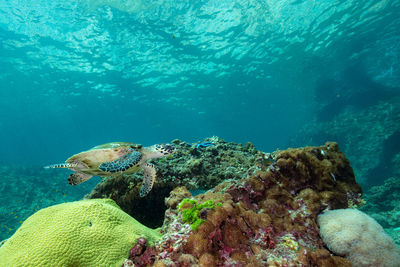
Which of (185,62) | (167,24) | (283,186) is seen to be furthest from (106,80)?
(283,186)

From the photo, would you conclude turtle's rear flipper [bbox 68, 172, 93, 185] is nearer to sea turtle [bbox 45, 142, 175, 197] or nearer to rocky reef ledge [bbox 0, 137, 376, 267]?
sea turtle [bbox 45, 142, 175, 197]

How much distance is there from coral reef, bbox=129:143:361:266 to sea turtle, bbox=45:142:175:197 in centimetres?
141

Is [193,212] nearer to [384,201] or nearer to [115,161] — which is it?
[115,161]

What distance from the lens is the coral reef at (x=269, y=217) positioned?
218 cm

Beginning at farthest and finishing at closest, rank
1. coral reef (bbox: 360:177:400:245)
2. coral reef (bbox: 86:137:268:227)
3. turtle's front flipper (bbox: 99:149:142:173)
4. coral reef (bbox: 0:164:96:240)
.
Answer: coral reef (bbox: 0:164:96:240) < coral reef (bbox: 360:177:400:245) < coral reef (bbox: 86:137:268:227) < turtle's front flipper (bbox: 99:149:142:173)

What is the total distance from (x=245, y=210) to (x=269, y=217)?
0.35 meters

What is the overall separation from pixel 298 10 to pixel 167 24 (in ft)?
43.7

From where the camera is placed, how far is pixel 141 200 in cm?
546

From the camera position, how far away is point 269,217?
2.71 metres

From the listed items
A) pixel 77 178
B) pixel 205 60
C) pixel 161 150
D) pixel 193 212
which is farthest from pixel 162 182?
pixel 205 60

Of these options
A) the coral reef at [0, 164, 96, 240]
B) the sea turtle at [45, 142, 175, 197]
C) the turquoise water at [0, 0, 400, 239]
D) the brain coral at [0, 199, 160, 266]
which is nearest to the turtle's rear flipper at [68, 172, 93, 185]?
the sea turtle at [45, 142, 175, 197]

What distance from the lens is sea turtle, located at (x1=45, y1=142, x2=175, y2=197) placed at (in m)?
4.55

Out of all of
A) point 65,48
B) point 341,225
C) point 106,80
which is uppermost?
point 106,80

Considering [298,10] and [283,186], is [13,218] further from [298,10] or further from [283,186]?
[298,10]
